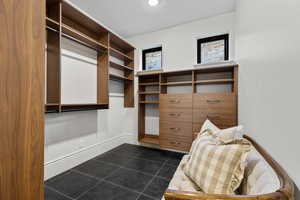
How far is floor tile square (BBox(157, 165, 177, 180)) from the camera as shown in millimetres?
1865

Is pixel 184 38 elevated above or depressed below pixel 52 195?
above

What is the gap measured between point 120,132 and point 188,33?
2823mm

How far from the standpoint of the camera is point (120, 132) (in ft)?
10.5

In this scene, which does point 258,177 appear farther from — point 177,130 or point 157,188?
point 177,130

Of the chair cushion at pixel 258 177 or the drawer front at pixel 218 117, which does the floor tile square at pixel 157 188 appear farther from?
the drawer front at pixel 218 117

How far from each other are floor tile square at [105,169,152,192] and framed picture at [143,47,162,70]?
229cm

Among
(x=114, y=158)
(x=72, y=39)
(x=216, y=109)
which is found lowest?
(x=114, y=158)

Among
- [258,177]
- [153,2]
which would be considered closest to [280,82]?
[258,177]

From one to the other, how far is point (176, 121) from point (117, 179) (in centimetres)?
140

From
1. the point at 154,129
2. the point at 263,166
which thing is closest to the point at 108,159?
the point at 154,129

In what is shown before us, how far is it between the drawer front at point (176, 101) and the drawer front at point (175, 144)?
2.20 ft

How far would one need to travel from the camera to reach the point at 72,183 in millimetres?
1680

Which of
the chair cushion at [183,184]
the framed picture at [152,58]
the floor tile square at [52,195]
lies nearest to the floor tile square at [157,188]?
the chair cushion at [183,184]

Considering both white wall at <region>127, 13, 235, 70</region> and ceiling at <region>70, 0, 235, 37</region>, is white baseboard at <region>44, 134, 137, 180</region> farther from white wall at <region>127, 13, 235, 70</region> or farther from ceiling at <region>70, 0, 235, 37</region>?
ceiling at <region>70, 0, 235, 37</region>
